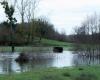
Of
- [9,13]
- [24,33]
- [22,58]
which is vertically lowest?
[22,58]

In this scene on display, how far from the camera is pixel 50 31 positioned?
367ft

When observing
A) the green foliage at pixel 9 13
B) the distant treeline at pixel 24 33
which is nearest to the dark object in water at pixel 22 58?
the distant treeline at pixel 24 33

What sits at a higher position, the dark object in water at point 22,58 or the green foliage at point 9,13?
the green foliage at point 9,13

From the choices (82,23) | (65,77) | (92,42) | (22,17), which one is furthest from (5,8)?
(65,77)

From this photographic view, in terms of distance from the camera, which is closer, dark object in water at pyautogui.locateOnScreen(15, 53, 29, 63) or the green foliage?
dark object in water at pyautogui.locateOnScreen(15, 53, 29, 63)

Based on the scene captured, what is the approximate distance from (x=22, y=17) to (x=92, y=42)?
35088 mm

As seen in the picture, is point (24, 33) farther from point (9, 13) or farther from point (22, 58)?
point (22, 58)

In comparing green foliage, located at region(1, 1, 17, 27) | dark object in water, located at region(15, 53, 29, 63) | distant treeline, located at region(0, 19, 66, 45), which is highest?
green foliage, located at region(1, 1, 17, 27)

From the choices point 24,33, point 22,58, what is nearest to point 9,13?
point 24,33

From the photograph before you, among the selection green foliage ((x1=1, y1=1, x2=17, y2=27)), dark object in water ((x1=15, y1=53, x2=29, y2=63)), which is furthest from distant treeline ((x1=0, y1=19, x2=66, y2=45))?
dark object in water ((x1=15, y1=53, x2=29, y2=63))

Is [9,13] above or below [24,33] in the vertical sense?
above

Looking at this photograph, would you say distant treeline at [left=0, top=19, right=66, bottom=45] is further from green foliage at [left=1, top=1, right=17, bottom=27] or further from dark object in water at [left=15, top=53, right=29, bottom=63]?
dark object in water at [left=15, top=53, right=29, bottom=63]

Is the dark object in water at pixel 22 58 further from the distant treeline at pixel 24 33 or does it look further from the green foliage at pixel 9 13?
the green foliage at pixel 9 13

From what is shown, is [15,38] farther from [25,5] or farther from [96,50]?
[96,50]
